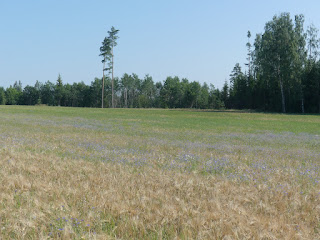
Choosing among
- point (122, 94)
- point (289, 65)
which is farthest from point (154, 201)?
point (122, 94)

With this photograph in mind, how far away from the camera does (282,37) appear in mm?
62531

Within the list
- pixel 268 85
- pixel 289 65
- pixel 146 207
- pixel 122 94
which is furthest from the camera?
pixel 122 94

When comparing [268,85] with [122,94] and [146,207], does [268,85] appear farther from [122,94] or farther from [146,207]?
[122,94]

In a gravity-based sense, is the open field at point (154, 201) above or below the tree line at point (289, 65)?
below

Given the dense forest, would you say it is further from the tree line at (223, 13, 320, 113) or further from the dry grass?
the dry grass

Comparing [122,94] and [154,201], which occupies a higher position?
[122,94]

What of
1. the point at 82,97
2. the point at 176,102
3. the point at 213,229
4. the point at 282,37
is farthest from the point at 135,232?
the point at 82,97

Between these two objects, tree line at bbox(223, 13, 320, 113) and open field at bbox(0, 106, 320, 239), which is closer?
open field at bbox(0, 106, 320, 239)

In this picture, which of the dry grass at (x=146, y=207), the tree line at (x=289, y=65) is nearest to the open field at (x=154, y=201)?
the dry grass at (x=146, y=207)

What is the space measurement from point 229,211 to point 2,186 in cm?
455

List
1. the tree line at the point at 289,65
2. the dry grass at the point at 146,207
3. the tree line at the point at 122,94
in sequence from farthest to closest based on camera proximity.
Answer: the tree line at the point at 122,94 → the tree line at the point at 289,65 → the dry grass at the point at 146,207

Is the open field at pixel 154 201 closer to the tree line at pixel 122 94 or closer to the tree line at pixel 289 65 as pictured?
the tree line at pixel 289 65

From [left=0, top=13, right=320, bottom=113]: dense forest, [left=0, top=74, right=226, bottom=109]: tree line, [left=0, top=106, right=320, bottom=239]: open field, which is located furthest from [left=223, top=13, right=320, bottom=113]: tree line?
[left=0, top=106, right=320, bottom=239]: open field

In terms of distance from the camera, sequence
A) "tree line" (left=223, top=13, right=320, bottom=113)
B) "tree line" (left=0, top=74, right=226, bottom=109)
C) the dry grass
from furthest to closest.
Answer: "tree line" (left=0, top=74, right=226, bottom=109) → "tree line" (left=223, top=13, right=320, bottom=113) → the dry grass
